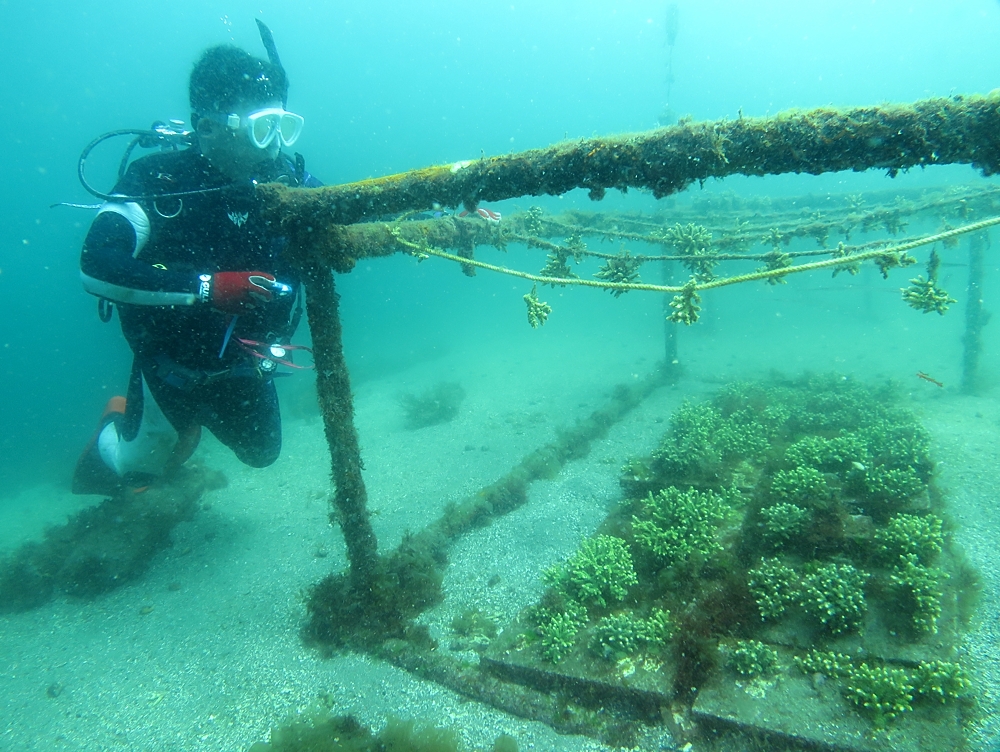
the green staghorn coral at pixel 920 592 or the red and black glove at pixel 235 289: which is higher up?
the red and black glove at pixel 235 289

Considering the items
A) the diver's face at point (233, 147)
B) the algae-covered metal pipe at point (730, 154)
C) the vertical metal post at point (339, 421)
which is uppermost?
the diver's face at point (233, 147)

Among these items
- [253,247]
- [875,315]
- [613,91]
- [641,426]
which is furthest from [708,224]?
[613,91]

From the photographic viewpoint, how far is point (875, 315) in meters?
33.0

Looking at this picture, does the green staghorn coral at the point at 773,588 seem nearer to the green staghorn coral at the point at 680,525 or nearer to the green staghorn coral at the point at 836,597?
the green staghorn coral at the point at 836,597

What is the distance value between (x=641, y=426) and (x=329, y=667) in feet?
30.0

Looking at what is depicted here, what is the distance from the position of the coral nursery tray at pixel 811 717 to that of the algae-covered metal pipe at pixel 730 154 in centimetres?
401

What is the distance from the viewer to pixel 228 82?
527 cm

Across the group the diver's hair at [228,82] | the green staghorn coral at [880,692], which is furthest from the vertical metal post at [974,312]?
the diver's hair at [228,82]

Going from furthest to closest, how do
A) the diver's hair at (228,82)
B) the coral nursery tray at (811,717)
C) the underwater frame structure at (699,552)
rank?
the diver's hair at (228,82)
the coral nursery tray at (811,717)
the underwater frame structure at (699,552)

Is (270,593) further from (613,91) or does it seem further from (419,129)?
(613,91)

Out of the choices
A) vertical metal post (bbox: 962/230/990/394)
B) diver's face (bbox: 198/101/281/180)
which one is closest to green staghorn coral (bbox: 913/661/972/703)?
diver's face (bbox: 198/101/281/180)

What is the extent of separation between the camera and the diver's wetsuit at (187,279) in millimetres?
4660

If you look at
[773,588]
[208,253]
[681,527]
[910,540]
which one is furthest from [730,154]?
[208,253]

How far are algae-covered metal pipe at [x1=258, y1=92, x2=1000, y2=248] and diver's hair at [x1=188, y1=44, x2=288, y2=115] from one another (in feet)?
8.95
